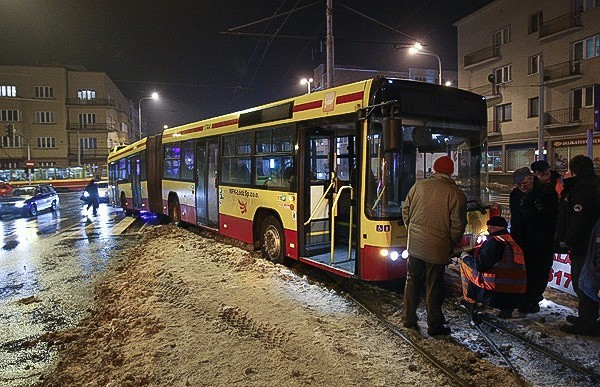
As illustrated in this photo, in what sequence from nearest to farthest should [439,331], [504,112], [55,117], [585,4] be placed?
[439,331]
[585,4]
[504,112]
[55,117]

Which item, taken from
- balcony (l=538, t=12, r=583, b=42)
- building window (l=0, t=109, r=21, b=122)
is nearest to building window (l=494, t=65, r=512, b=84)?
balcony (l=538, t=12, r=583, b=42)

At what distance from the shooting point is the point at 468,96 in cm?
702

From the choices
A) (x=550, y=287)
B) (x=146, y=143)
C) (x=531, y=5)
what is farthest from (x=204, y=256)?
(x=531, y=5)

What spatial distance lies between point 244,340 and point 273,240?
3.66 m

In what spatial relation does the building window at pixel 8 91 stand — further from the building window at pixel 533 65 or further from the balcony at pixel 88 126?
the building window at pixel 533 65

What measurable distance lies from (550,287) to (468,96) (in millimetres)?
3221

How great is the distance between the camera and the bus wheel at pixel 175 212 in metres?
14.0

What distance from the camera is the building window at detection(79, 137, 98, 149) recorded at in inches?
2685

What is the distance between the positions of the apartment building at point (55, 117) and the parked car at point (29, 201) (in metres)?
40.5

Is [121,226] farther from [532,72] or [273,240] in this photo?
[532,72]

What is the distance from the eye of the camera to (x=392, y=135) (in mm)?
5598

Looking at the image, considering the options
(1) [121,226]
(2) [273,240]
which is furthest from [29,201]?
(2) [273,240]

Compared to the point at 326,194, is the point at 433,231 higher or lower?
lower

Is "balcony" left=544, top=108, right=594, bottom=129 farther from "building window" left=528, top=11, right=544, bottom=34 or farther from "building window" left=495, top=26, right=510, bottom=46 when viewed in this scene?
"building window" left=495, top=26, right=510, bottom=46
